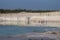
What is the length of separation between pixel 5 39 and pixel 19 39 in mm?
890

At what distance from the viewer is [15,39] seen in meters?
14.6

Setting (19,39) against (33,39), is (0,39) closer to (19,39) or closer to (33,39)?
(19,39)

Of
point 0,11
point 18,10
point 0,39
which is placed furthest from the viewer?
point 18,10

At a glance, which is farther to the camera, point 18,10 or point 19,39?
point 18,10

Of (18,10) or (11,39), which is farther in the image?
(18,10)

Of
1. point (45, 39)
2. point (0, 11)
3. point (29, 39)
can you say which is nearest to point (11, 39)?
point (29, 39)

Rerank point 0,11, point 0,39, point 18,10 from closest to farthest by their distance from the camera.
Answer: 1. point 0,39
2. point 0,11
3. point 18,10

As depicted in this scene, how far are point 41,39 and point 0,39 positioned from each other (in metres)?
2.61

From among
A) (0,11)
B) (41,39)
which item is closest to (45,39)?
(41,39)

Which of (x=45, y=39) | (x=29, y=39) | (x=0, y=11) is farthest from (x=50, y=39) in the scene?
(x=0, y=11)

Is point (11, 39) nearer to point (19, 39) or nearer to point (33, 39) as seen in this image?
point (19, 39)

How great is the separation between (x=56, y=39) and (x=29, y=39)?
172cm

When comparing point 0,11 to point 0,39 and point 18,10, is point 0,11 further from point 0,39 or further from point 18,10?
point 0,39

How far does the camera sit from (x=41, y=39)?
14.6m
